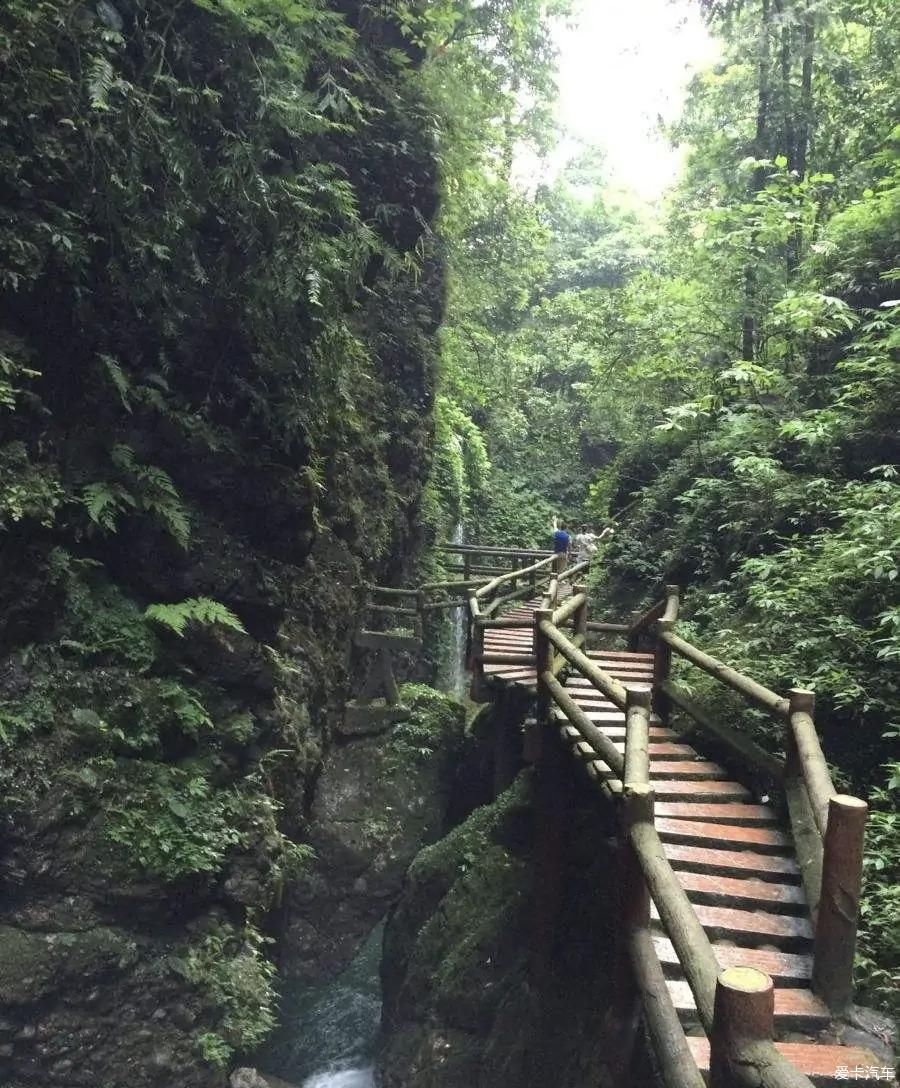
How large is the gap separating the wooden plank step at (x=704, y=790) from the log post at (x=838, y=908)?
1.65 m

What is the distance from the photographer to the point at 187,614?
6410 mm

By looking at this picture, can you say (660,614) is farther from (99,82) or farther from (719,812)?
(99,82)

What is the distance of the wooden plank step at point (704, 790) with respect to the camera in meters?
5.55

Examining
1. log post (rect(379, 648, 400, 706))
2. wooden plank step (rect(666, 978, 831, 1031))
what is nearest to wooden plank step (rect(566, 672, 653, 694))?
log post (rect(379, 648, 400, 706))

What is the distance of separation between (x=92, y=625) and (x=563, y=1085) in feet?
17.4

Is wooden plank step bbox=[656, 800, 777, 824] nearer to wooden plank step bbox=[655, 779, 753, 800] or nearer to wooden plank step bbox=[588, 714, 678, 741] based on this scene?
wooden plank step bbox=[655, 779, 753, 800]

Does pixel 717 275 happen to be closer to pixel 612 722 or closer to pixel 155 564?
pixel 612 722

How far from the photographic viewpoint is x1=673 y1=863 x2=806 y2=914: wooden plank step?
4379mm

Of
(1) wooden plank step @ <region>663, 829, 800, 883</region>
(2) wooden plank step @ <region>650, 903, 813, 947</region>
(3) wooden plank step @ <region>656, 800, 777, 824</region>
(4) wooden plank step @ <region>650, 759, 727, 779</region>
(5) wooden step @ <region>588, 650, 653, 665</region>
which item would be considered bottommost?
(2) wooden plank step @ <region>650, 903, 813, 947</region>

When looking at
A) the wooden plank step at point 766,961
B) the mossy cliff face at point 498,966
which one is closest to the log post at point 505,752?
the mossy cliff face at point 498,966

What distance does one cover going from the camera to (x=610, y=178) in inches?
1420

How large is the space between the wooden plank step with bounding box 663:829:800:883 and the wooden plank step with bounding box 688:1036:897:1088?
46.3 inches

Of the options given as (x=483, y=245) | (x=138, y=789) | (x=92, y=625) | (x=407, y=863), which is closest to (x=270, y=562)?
(x=92, y=625)

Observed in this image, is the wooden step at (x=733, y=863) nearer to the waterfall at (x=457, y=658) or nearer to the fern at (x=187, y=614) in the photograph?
the fern at (x=187, y=614)
